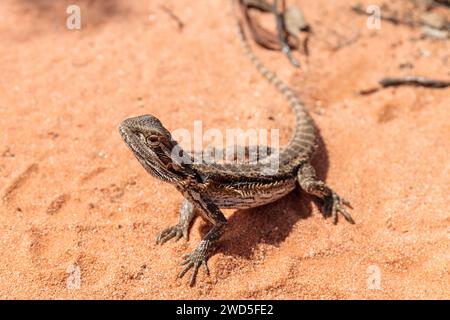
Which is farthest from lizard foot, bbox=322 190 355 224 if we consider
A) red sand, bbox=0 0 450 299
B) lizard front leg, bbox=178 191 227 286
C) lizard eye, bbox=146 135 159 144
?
lizard eye, bbox=146 135 159 144

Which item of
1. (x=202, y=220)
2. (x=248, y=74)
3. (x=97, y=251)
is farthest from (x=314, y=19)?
(x=97, y=251)

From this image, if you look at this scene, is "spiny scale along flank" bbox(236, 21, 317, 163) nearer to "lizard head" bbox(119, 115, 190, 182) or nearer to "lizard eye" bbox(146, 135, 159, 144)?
"lizard head" bbox(119, 115, 190, 182)

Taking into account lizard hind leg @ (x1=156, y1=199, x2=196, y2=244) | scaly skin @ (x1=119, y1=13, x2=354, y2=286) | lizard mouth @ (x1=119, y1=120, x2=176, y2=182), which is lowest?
lizard hind leg @ (x1=156, y1=199, x2=196, y2=244)

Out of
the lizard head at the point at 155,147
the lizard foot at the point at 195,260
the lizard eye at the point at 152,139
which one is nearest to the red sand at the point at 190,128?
the lizard foot at the point at 195,260

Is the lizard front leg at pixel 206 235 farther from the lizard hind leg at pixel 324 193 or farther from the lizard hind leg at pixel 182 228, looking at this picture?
the lizard hind leg at pixel 324 193

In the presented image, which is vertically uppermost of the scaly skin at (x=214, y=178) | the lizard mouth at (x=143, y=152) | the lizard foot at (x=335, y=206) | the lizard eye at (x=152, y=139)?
the lizard eye at (x=152, y=139)

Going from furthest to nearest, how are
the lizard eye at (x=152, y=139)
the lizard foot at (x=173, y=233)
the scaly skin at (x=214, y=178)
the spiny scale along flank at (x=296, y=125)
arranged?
1. the spiny scale along flank at (x=296, y=125)
2. the lizard foot at (x=173, y=233)
3. the scaly skin at (x=214, y=178)
4. the lizard eye at (x=152, y=139)

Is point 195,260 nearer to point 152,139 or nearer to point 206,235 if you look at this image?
point 206,235

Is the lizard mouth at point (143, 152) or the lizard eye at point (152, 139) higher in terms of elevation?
the lizard eye at point (152, 139)
